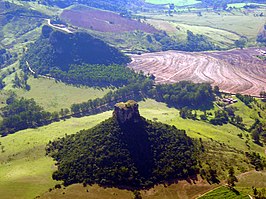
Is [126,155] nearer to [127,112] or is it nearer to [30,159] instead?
[127,112]

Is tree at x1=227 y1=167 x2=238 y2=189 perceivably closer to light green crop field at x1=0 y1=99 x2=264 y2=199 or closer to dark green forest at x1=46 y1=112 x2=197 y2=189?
light green crop field at x1=0 y1=99 x2=264 y2=199

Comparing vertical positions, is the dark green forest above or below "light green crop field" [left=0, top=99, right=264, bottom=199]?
above

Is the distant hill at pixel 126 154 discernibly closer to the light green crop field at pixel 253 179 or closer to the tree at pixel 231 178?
the tree at pixel 231 178

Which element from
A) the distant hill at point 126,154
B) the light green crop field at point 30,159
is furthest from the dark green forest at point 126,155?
the light green crop field at point 30,159

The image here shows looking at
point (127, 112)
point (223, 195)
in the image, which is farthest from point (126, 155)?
point (223, 195)

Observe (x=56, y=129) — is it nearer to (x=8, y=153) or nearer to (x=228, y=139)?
(x=8, y=153)

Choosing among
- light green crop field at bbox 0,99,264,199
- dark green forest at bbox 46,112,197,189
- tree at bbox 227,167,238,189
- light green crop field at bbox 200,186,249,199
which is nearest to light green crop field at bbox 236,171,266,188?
tree at bbox 227,167,238,189

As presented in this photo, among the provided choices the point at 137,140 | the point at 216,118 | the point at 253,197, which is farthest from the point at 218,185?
the point at 216,118
